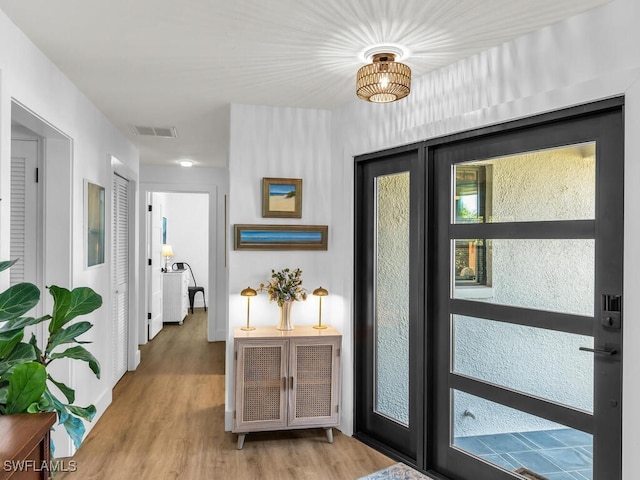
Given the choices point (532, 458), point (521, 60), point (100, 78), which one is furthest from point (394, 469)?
point (100, 78)

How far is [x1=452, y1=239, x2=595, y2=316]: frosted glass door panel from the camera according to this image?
7.20 feet

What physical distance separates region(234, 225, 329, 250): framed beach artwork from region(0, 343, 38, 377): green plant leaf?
1.86 metres

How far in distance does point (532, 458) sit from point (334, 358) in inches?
53.6

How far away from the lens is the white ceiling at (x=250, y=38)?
203 centimetres

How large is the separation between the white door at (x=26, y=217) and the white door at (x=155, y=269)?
11.7 feet

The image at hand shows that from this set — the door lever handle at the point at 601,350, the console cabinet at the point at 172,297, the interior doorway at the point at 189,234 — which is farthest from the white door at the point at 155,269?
the door lever handle at the point at 601,350

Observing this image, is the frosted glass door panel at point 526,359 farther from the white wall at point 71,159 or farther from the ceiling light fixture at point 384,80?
the white wall at point 71,159

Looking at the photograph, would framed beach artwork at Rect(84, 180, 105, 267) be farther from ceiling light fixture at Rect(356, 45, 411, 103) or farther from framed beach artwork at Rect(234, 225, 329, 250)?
ceiling light fixture at Rect(356, 45, 411, 103)

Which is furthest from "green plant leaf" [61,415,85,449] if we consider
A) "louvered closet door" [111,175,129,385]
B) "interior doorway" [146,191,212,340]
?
"interior doorway" [146,191,212,340]

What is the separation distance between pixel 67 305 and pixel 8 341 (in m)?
0.29

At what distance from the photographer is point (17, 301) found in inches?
63.5

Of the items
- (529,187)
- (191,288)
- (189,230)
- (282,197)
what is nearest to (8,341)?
(282,197)

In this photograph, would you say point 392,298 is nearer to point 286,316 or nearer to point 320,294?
point 320,294

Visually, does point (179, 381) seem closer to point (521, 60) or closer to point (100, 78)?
point (100, 78)
